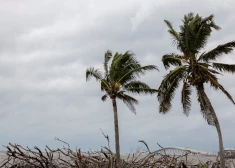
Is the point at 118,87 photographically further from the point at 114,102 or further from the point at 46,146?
the point at 46,146

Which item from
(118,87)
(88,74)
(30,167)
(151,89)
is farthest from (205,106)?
(30,167)

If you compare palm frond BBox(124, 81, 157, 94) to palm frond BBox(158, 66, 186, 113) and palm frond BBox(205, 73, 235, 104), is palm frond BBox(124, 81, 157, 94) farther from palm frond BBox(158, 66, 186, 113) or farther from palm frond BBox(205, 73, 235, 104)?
palm frond BBox(205, 73, 235, 104)

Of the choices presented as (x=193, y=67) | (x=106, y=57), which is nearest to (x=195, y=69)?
(x=193, y=67)

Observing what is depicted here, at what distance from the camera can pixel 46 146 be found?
11.6 meters

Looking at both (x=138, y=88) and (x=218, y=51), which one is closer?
(x=218, y=51)

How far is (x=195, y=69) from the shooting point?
34.8 metres

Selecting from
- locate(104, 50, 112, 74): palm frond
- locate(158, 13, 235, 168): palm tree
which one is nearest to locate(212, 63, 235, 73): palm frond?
locate(158, 13, 235, 168): palm tree

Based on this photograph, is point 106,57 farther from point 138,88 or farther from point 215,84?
point 215,84

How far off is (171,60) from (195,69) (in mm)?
2790

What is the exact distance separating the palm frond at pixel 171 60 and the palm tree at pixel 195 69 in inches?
3.8

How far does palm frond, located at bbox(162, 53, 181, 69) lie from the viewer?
3633 cm

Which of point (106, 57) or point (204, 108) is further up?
point (106, 57)

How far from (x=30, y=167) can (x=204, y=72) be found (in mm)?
23951

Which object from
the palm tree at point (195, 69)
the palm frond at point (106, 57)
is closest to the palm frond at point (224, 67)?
the palm tree at point (195, 69)
